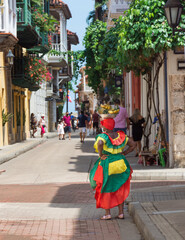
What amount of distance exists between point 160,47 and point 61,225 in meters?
7.38

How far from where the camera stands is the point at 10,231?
7.66 m

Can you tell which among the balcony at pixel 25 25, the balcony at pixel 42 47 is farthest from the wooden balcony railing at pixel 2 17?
the balcony at pixel 42 47

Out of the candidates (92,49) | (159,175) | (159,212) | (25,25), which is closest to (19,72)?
(25,25)

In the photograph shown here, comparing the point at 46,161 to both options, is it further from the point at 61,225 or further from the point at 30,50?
the point at 30,50

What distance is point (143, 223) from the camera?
7.10 metres

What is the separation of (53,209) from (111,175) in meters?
1.70

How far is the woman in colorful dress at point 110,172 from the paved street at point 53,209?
1.05 feet

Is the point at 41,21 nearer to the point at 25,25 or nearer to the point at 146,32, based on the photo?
the point at 25,25

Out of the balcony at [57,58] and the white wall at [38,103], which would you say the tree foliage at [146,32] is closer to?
the white wall at [38,103]

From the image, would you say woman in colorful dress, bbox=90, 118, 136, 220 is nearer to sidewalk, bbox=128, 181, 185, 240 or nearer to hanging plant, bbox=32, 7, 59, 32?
sidewalk, bbox=128, 181, 185, 240

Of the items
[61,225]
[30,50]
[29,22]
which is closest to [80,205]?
[61,225]

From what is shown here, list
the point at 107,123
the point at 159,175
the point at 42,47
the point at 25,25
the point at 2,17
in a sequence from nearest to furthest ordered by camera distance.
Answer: the point at 107,123 < the point at 159,175 < the point at 2,17 < the point at 25,25 < the point at 42,47

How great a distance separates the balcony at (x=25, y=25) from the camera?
30594 mm

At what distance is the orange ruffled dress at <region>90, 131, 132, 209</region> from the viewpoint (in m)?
8.15
